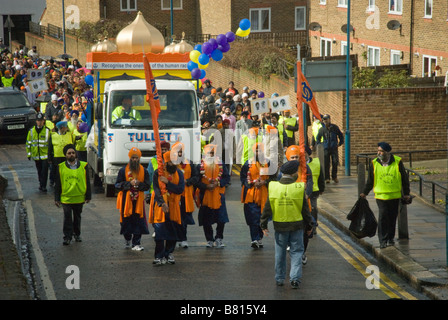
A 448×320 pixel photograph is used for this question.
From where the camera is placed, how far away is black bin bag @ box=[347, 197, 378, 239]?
44.0 feet

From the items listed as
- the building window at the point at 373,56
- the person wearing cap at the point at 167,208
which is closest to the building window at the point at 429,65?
the building window at the point at 373,56

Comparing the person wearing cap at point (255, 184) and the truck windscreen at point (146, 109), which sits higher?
the truck windscreen at point (146, 109)

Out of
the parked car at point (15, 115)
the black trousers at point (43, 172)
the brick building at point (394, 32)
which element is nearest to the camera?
→ the black trousers at point (43, 172)

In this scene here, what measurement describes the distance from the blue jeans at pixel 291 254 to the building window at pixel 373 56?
27.2 m

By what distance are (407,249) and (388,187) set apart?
3.26ft

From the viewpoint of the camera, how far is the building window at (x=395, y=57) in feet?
115

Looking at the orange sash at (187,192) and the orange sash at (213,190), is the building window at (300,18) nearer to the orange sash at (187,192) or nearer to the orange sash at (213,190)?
the orange sash at (213,190)

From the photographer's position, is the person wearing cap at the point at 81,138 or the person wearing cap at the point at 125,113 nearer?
the person wearing cap at the point at 125,113

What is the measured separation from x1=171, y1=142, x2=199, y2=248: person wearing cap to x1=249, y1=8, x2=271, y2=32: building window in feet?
126

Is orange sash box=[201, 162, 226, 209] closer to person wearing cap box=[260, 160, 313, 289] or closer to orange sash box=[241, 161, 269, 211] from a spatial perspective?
orange sash box=[241, 161, 269, 211]

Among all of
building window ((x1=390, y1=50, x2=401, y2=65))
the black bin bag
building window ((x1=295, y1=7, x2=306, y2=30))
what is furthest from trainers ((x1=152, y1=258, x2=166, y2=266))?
building window ((x1=295, y1=7, x2=306, y2=30))

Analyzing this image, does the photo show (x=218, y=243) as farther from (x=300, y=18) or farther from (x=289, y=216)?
(x=300, y=18)

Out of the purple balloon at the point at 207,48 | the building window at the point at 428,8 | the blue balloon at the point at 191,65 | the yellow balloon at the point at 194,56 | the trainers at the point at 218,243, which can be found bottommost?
the trainers at the point at 218,243
